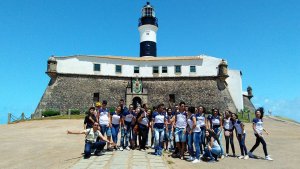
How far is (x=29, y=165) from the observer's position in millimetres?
8414

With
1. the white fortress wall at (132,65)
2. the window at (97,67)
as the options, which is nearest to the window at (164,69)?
the white fortress wall at (132,65)

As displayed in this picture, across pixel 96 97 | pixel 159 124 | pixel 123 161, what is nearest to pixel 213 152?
pixel 159 124

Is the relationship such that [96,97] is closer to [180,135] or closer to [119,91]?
[119,91]

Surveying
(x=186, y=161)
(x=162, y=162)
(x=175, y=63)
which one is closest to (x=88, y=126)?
(x=162, y=162)

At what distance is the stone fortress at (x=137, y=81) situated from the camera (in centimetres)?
3469

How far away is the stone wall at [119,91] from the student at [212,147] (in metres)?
26.1

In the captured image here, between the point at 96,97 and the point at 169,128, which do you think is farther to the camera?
the point at 96,97

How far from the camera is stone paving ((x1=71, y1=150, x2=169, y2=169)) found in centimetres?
749

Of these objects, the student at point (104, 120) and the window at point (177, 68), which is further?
the window at point (177, 68)

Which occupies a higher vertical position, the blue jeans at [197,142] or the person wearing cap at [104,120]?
the person wearing cap at [104,120]

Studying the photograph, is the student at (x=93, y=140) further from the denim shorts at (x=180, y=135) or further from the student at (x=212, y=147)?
the student at (x=212, y=147)

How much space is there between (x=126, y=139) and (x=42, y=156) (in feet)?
10.9

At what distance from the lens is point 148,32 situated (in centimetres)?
4534

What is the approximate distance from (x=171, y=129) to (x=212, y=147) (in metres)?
1.93
